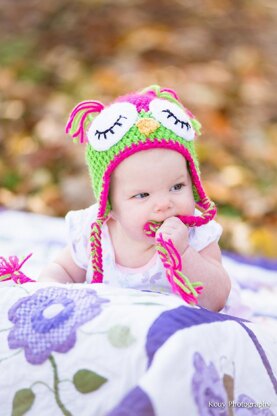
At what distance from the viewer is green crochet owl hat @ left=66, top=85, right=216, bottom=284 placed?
3.92ft

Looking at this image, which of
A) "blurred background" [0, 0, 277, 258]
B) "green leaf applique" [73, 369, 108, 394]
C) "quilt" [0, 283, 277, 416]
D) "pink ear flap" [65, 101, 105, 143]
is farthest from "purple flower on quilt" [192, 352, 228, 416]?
"blurred background" [0, 0, 277, 258]

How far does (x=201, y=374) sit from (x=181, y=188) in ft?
1.32

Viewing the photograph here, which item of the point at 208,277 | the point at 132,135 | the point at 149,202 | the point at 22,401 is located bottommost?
the point at 22,401

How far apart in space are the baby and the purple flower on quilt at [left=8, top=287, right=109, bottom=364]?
0.54 ft

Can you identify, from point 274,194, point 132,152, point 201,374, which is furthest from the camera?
point 274,194

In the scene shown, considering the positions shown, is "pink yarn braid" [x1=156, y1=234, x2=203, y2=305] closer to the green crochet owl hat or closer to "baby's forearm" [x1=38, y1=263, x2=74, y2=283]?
the green crochet owl hat

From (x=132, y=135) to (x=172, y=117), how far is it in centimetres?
9

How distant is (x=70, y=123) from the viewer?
4.33ft

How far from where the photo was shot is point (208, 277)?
122cm

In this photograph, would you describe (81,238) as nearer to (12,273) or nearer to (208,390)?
(12,273)

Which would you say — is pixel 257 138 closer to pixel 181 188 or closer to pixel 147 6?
pixel 147 6

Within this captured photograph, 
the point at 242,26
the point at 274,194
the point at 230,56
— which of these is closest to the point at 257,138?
the point at 274,194

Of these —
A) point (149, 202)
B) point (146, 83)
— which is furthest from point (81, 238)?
point (146, 83)

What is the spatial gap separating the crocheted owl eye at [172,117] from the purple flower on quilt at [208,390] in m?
0.45
